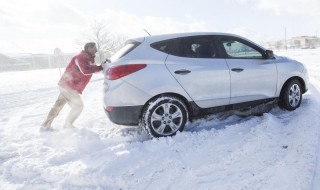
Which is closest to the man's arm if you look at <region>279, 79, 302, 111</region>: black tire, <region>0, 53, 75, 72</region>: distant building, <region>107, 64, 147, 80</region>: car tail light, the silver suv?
the silver suv

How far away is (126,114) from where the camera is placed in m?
4.59

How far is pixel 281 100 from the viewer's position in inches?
227

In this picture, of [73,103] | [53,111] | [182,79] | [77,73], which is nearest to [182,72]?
[182,79]

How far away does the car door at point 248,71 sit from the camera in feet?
16.8

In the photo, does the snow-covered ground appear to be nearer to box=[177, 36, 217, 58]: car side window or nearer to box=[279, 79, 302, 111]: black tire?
box=[279, 79, 302, 111]: black tire

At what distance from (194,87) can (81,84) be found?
221cm

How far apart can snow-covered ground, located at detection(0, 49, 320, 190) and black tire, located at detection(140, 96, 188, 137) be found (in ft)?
0.67

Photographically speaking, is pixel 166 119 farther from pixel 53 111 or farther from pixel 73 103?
pixel 53 111

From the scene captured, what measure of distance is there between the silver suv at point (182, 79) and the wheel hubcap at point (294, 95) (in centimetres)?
51

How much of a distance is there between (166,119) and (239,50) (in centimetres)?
189

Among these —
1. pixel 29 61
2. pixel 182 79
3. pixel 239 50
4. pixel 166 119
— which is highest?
pixel 29 61

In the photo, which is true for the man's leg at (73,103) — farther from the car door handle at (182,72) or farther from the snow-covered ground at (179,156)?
the car door handle at (182,72)

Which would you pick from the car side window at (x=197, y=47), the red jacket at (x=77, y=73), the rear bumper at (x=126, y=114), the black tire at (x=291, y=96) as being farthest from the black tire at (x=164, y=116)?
the black tire at (x=291, y=96)

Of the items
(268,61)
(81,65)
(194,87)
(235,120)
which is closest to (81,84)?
(81,65)
